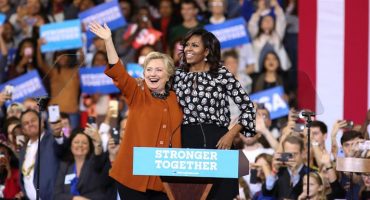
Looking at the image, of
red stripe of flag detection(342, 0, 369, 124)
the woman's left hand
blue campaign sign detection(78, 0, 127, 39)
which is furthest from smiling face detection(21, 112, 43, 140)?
the woman's left hand

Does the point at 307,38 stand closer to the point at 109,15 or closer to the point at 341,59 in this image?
the point at 341,59

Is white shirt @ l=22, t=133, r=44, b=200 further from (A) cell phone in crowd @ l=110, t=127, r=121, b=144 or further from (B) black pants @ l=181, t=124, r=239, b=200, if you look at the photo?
(B) black pants @ l=181, t=124, r=239, b=200

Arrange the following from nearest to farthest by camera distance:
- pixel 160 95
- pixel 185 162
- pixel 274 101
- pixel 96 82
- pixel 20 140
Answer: pixel 185 162 → pixel 160 95 → pixel 20 140 → pixel 274 101 → pixel 96 82

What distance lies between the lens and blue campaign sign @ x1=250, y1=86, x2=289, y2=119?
446 inches

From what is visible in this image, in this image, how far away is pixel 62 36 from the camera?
1266 cm

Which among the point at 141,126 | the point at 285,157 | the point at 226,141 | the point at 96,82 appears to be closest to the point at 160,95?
the point at 141,126

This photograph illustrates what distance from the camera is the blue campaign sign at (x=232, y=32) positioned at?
12195mm

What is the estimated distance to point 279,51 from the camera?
12.5 meters

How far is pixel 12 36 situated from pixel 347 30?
4.14 meters

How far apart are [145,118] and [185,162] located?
53 centimetres

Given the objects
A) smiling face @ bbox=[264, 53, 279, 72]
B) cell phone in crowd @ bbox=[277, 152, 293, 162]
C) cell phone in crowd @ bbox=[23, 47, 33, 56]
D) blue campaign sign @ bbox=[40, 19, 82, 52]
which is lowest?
cell phone in crowd @ bbox=[277, 152, 293, 162]

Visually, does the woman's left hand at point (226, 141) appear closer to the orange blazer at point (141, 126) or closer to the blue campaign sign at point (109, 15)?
the orange blazer at point (141, 126)

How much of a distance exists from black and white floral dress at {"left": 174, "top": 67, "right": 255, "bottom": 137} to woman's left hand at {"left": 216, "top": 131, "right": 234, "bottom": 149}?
0.38 feet

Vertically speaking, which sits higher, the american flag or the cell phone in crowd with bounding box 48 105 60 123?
the american flag
